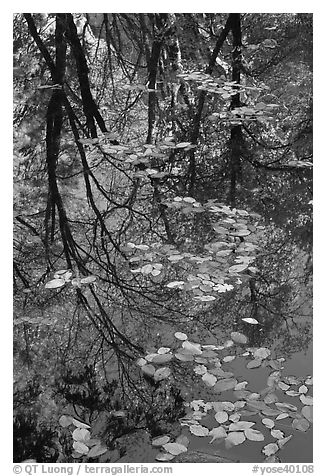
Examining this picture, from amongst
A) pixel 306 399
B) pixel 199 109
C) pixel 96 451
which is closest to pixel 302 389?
pixel 306 399

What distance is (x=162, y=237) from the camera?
3.12 metres

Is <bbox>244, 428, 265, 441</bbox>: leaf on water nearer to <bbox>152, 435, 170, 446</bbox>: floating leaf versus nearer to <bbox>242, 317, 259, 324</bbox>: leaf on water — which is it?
<bbox>152, 435, 170, 446</bbox>: floating leaf

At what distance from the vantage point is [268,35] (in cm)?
508

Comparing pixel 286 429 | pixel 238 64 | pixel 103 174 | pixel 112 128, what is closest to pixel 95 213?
pixel 103 174

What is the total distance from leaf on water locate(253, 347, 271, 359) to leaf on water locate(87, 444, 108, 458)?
0.77 meters

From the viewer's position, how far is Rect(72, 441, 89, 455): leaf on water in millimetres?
2076

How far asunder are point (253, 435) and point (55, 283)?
124 centimetres

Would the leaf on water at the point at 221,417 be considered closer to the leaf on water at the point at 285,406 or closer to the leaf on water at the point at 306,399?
the leaf on water at the point at 285,406

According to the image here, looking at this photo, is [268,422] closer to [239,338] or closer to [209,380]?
[209,380]

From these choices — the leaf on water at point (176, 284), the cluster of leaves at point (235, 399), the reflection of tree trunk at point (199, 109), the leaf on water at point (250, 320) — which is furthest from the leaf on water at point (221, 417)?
the reflection of tree trunk at point (199, 109)

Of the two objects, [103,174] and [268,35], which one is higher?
[268,35]

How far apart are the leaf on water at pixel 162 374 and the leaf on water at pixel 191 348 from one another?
0.13 m

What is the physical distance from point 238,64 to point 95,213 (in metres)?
2.28

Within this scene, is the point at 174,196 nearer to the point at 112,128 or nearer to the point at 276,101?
the point at 112,128
